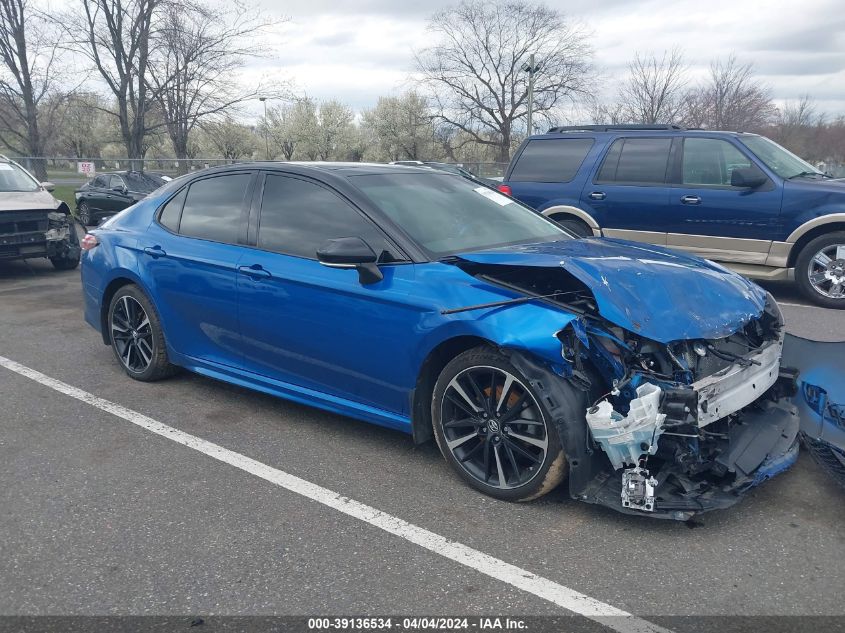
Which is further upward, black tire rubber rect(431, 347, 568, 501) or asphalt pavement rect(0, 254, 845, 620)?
black tire rubber rect(431, 347, 568, 501)

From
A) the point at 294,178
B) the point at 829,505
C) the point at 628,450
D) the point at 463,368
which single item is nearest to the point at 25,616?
the point at 463,368

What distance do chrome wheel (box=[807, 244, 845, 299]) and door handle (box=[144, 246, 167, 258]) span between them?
6.56 meters

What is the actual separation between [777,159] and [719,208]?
0.92m

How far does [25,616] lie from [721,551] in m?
2.71

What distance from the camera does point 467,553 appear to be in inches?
115

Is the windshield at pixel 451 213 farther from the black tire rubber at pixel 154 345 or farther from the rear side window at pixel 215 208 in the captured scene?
the black tire rubber at pixel 154 345

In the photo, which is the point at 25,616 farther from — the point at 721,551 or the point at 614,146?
the point at 614,146

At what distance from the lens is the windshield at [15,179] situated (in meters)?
10.0

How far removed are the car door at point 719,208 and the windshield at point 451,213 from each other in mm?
3979

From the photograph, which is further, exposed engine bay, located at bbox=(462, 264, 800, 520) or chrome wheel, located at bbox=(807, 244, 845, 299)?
chrome wheel, located at bbox=(807, 244, 845, 299)

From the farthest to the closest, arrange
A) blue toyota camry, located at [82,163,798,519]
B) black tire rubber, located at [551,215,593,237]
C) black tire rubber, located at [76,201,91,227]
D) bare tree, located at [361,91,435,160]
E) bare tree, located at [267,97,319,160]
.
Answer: bare tree, located at [267,97,319,160], bare tree, located at [361,91,435,160], black tire rubber, located at [76,201,91,227], black tire rubber, located at [551,215,593,237], blue toyota camry, located at [82,163,798,519]

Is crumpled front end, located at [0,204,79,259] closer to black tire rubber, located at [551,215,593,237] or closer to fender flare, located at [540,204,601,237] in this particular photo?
fender flare, located at [540,204,601,237]

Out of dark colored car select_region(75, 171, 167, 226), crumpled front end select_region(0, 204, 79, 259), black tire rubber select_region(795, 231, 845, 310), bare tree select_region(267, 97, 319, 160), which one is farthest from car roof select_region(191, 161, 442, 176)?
bare tree select_region(267, 97, 319, 160)

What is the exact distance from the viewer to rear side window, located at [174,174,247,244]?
451cm
